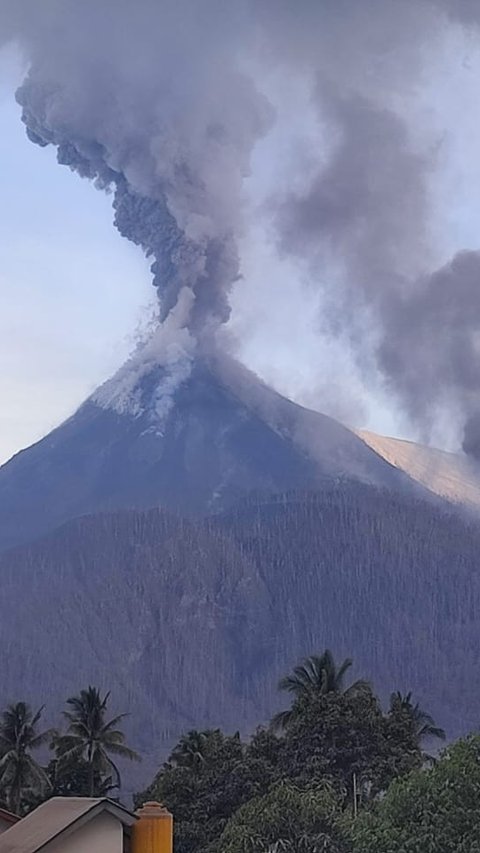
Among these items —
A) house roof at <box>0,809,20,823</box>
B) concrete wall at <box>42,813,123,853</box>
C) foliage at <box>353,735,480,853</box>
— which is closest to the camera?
concrete wall at <box>42,813,123,853</box>

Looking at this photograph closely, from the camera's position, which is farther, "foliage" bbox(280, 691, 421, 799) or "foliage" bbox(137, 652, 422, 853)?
"foliage" bbox(280, 691, 421, 799)

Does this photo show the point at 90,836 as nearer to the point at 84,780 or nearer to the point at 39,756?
the point at 84,780

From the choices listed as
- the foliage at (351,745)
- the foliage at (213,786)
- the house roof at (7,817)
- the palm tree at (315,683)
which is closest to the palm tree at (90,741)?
the foliage at (213,786)

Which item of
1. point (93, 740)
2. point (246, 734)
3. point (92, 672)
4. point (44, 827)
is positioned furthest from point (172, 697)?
point (44, 827)

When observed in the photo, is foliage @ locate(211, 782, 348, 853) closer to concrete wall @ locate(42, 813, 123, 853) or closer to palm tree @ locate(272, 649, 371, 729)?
palm tree @ locate(272, 649, 371, 729)

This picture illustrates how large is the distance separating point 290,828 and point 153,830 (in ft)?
92.6

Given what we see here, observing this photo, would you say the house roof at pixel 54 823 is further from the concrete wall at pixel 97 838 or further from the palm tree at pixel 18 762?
the palm tree at pixel 18 762

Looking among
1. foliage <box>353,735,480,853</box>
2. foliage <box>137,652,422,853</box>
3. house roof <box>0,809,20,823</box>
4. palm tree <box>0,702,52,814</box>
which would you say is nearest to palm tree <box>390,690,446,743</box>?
foliage <box>137,652,422,853</box>

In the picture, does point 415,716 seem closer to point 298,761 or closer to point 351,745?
point 351,745

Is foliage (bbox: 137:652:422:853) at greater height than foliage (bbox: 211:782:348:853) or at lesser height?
greater

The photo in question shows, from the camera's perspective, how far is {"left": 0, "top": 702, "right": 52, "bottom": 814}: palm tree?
62500 millimetres

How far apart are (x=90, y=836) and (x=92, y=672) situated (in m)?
177

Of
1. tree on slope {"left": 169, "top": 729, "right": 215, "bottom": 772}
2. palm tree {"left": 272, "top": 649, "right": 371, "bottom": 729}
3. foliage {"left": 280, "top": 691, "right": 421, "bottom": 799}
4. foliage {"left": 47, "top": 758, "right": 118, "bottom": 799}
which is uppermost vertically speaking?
palm tree {"left": 272, "top": 649, "right": 371, "bottom": 729}

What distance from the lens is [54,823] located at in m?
18.8
